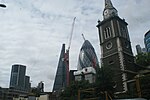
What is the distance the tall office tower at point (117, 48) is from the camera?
152ft

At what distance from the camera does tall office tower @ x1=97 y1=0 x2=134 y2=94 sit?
4638 centimetres

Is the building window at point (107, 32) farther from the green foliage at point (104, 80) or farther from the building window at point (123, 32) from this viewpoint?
the green foliage at point (104, 80)

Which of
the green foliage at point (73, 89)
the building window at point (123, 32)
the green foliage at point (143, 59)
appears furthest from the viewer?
the green foliage at point (143, 59)

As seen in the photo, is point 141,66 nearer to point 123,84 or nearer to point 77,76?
point 123,84

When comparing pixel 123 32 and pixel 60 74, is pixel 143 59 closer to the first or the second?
pixel 123 32

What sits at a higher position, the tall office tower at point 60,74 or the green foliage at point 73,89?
the tall office tower at point 60,74

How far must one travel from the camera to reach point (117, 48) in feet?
161

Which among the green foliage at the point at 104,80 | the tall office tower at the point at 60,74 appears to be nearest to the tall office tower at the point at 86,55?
the tall office tower at the point at 60,74

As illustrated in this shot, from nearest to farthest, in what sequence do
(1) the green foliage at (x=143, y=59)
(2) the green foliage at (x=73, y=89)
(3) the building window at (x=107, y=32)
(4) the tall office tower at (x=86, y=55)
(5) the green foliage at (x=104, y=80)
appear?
(5) the green foliage at (x=104, y=80) < (2) the green foliage at (x=73, y=89) < (3) the building window at (x=107, y=32) < (1) the green foliage at (x=143, y=59) < (4) the tall office tower at (x=86, y=55)

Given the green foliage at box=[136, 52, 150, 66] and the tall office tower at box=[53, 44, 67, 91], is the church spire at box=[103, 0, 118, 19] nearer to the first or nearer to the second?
the green foliage at box=[136, 52, 150, 66]

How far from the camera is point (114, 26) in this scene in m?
52.7

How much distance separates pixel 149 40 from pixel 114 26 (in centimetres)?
5678

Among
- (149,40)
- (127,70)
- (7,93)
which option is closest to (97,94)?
(127,70)

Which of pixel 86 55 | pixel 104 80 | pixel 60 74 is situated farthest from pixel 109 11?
pixel 60 74
